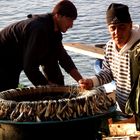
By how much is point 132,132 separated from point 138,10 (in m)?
15.6

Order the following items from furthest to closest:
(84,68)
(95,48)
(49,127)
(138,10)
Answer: (138,10) → (84,68) → (95,48) → (49,127)

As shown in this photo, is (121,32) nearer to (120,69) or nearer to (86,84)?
(120,69)

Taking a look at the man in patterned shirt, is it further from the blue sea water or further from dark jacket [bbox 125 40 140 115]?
the blue sea water

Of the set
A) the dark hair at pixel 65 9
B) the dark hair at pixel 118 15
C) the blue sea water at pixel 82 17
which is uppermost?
the dark hair at pixel 118 15

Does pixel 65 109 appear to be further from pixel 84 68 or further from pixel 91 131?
pixel 84 68

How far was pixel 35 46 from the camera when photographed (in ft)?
16.6

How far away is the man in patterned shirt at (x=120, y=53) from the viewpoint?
14.6ft

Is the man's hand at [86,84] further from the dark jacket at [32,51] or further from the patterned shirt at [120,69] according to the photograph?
the dark jacket at [32,51]

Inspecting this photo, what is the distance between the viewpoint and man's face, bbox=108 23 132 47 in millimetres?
4469

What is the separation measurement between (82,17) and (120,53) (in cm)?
1399

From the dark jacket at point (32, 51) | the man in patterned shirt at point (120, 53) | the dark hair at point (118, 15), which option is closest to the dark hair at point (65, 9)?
the dark jacket at point (32, 51)

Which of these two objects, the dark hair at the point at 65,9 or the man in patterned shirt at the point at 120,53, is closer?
the man in patterned shirt at the point at 120,53

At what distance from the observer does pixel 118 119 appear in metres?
4.71

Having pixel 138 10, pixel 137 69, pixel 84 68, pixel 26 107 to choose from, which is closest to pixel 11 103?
pixel 26 107
